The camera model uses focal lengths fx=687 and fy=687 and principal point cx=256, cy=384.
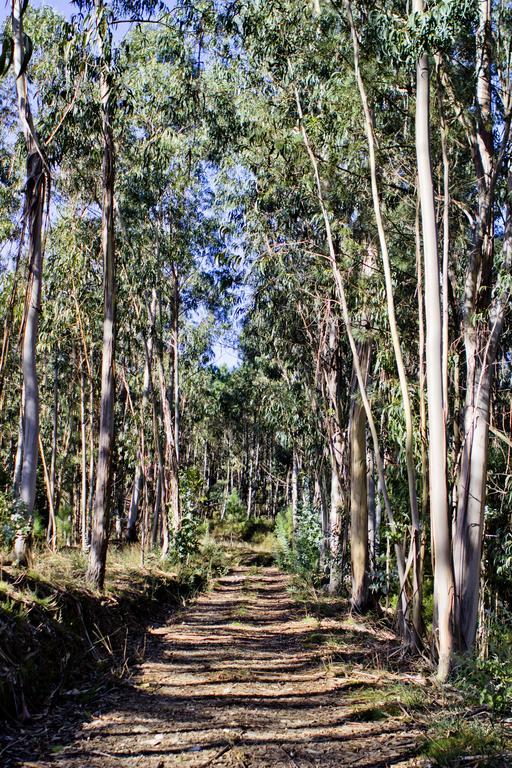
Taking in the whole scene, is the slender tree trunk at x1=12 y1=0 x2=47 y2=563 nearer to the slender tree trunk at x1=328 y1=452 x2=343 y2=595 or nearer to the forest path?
the forest path

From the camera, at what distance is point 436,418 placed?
5.49 metres

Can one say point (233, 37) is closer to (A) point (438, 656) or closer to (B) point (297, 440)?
(A) point (438, 656)

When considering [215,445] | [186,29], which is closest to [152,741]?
[186,29]

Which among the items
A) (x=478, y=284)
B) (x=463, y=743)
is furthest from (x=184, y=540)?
(x=463, y=743)

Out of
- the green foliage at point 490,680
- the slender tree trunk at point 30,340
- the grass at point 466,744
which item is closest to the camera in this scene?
the grass at point 466,744

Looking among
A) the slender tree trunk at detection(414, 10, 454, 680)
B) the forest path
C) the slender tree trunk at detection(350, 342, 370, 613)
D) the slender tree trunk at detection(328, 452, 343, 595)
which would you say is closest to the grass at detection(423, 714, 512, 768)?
the forest path

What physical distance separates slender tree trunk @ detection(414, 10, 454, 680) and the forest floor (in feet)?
1.82

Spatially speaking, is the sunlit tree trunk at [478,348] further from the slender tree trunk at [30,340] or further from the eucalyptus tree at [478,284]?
the slender tree trunk at [30,340]

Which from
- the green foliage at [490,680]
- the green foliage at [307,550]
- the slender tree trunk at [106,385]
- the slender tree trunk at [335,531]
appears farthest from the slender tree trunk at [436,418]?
the green foliage at [307,550]

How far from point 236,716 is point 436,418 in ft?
8.81

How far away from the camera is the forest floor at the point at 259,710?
3.44 metres

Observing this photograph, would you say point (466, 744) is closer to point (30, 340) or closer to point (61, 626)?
point (61, 626)

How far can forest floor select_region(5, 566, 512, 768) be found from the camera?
11.3ft

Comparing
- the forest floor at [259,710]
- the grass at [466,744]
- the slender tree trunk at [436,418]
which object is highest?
the slender tree trunk at [436,418]
